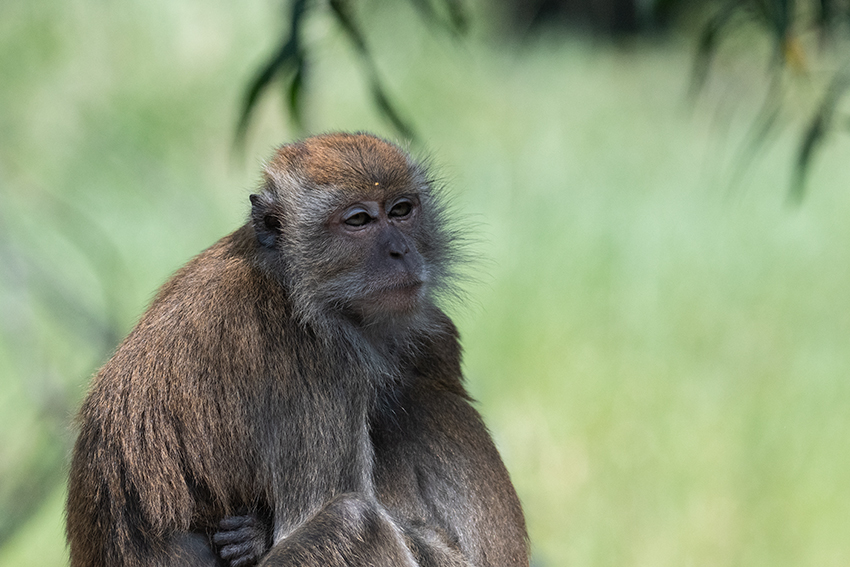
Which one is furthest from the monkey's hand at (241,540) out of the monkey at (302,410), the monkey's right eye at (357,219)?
the monkey's right eye at (357,219)

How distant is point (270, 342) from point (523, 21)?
10279mm

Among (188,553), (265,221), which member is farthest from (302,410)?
(265,221)

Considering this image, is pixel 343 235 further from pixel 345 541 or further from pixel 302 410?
pixel 345 541

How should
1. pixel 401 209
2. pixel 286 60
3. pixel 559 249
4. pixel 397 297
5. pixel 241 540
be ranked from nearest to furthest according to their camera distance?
1. pixel 241 540
2. pixel 397 297
3. pixel 401 209
4. pixel 286 60
5. pixel 559 249

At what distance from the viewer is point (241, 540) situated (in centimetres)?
340

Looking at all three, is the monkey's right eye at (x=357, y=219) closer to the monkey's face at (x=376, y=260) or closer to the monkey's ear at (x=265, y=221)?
the monkey's face at (x=376, y=260)

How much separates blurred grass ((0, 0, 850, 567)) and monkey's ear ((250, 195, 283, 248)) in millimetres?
2841

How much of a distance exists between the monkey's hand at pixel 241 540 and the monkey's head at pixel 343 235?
0.79m

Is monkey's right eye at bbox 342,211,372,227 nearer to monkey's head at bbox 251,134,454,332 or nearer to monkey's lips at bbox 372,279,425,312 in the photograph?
monkey's head at bbox 251,134,454,332

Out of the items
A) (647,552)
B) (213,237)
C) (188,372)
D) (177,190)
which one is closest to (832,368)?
(647,552)

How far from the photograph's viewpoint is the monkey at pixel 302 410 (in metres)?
3.32

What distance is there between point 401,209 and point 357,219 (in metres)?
0.22

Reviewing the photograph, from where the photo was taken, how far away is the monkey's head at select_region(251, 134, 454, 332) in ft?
12.1

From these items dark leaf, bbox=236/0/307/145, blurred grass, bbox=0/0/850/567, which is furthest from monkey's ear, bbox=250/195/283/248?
blurred grass, bbox=0/0/850/567
